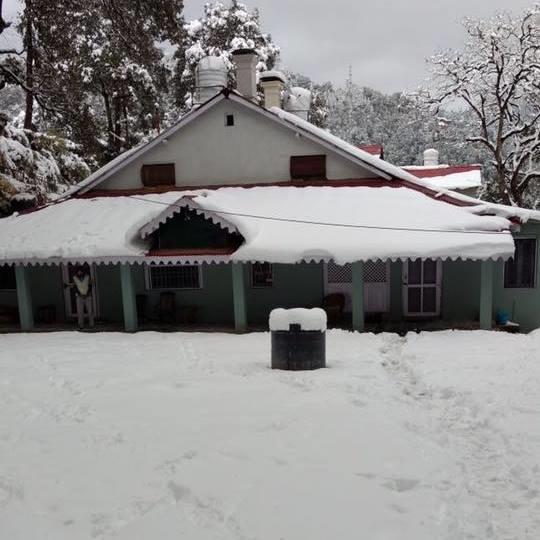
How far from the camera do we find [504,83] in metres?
25.6

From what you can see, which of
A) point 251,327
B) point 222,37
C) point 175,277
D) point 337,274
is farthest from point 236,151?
point 222,37

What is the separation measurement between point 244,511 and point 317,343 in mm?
4716

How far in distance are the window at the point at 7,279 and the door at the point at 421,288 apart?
12062 mm

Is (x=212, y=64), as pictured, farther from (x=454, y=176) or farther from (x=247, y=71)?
(x=454, y=176)

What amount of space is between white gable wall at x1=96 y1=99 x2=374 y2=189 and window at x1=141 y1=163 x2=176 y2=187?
0.54 feet

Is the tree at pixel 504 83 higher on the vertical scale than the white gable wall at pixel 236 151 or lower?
higher

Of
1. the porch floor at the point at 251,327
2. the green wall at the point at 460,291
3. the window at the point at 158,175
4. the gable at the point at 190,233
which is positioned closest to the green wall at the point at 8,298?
the porch floor at the point at 251,327

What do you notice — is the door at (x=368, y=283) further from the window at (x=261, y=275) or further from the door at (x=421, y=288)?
the window at (x=261, y=275)

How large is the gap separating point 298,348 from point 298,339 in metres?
0.16

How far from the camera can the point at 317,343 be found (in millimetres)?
9039

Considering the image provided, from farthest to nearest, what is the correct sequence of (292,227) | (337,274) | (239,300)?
(337,274) < (239,300) < (292,227)

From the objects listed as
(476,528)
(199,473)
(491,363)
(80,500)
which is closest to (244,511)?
(199,473)

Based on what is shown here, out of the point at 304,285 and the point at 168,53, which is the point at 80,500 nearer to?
the point at 304,285

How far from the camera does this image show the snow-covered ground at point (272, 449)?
4363mm
